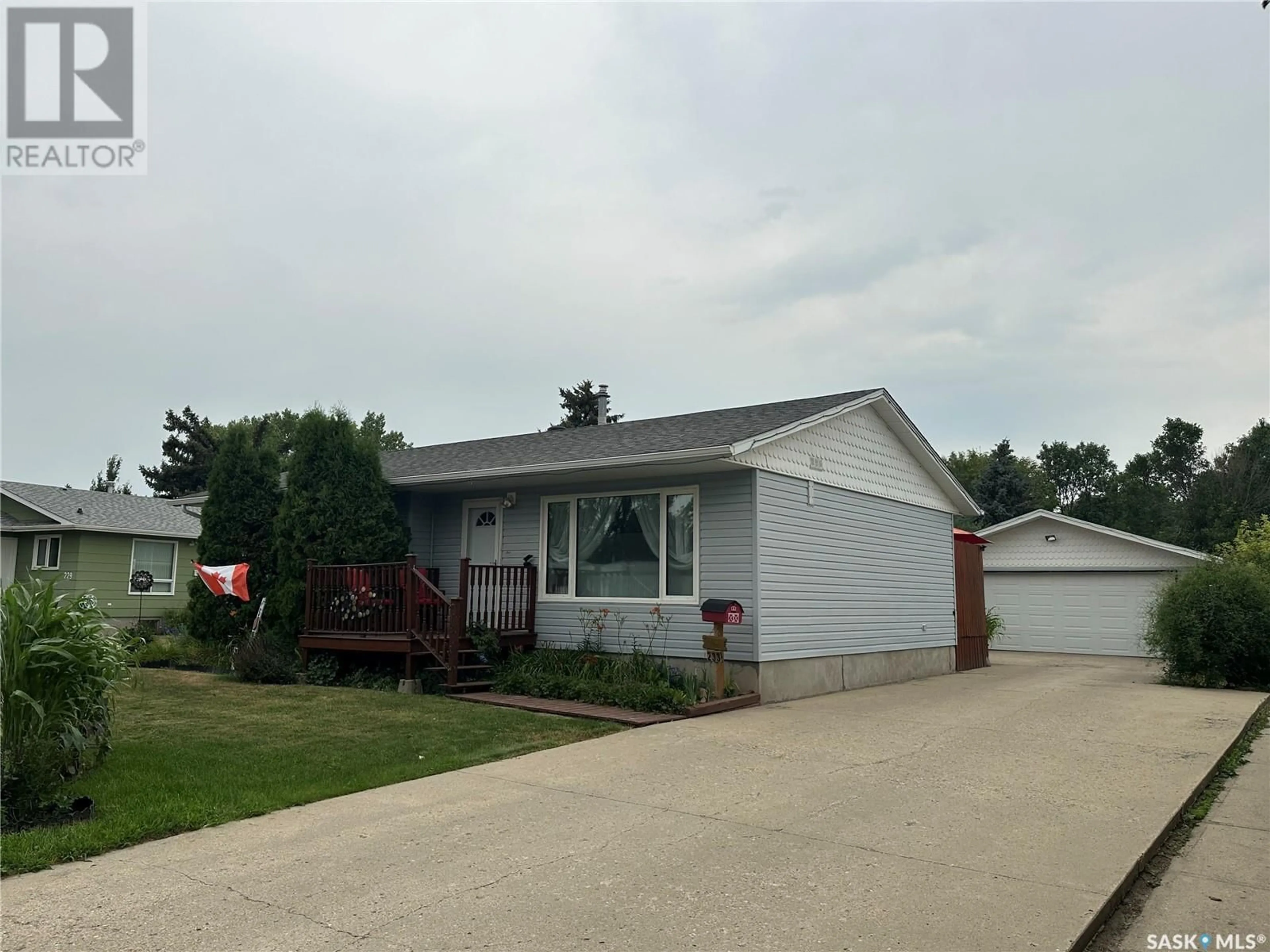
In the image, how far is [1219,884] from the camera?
14.2 ft

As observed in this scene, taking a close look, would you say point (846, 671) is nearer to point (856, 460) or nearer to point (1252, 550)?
point (856, 460)

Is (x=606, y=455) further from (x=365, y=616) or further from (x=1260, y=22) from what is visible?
(x=1260, y=22)

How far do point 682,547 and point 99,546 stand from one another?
16324 mm

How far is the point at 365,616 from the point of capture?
11.6 meters

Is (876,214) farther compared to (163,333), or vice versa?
(163,333)

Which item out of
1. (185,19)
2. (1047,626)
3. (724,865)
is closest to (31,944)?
(724,865)

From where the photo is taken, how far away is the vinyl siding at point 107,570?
66.3 feet

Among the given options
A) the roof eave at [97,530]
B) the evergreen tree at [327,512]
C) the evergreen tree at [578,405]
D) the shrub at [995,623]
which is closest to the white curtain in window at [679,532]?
the evergreen tree at [327,512]

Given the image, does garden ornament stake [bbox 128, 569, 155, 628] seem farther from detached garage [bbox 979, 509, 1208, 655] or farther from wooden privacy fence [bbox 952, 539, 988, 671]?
detached garage [bbox 979, 509, 1208, 655]

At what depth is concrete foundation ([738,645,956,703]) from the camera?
35.1 feet

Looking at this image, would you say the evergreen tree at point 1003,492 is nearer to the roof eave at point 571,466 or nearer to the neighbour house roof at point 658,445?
the neighbour house roof at point 658,445

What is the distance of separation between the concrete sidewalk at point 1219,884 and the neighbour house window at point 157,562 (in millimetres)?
22221

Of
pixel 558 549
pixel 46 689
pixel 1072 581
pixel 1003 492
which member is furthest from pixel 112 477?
pixel 46 689

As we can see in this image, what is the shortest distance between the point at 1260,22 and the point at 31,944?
766 cm
